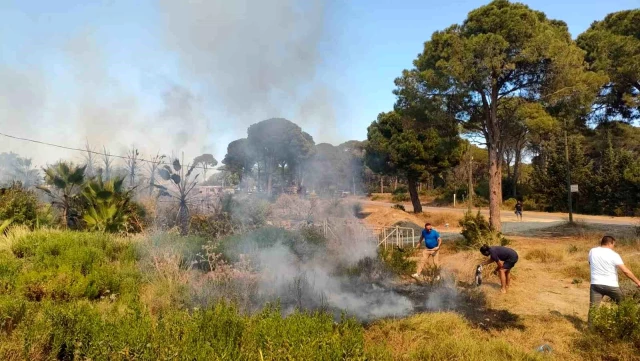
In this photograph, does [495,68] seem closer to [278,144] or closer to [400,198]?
[278,144]

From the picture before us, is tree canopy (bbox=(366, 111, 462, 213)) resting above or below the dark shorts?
above

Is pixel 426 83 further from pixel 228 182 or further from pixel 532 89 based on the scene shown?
pixel 228 182

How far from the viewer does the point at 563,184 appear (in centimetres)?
2956

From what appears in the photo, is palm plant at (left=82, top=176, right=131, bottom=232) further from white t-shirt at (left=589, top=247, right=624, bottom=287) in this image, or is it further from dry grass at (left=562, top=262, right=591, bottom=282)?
dry grass at (left=562, top=262, right=591, bottom=282)

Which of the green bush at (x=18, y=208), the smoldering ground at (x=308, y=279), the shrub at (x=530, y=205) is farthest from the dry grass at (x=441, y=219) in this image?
the green bush at (x=18, y=208)

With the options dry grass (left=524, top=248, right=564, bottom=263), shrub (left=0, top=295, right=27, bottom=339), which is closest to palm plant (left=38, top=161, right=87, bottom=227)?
shrub (left=0, top=295, right=27, bottom=339)

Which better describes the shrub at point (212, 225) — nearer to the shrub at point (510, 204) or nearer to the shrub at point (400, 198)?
the shrub at point (510, 204)

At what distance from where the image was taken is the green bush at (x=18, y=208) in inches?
466

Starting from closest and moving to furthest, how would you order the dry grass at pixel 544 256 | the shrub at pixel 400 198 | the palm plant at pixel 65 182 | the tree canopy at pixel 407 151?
the dry grass at pixel 544 256 < the palm plant at pixel 65 182 < the tree canopy at pixel 407 151 < the shrub at pixel 400 198

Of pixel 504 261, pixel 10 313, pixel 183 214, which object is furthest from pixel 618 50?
pixel 10 313

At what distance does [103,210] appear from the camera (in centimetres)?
1244

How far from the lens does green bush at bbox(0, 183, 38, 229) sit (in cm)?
1184

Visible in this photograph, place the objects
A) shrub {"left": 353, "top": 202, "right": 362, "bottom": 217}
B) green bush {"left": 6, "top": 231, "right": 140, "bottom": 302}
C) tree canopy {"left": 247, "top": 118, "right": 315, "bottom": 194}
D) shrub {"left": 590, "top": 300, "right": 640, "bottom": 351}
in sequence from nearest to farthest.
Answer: shrub {"left": 590, "top": 300, "right": 640, "bottom": 351} < green bush {"left": 6, "top": 231, "right": 140, "bottom": 302} < tree canopy {"left": 247, "top": 118, "right": 315, "bottom": 194} < shrub {"left": 353, "top": 202, "right": 362, "bottom": 217}

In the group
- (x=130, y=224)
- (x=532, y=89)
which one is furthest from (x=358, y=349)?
(x=532, y=89)
